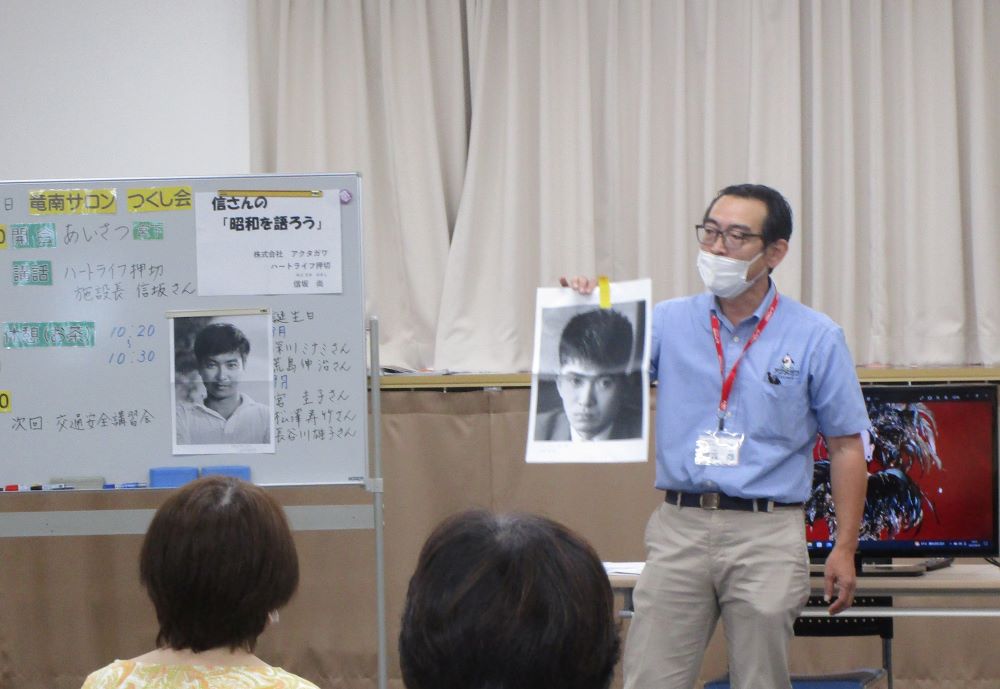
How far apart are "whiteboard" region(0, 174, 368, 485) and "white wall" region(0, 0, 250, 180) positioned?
92 centimetres

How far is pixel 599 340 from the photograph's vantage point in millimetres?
2580

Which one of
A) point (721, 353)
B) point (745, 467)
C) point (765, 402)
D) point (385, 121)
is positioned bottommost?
point (745, 467)

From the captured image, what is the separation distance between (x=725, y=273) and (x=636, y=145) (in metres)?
1.58

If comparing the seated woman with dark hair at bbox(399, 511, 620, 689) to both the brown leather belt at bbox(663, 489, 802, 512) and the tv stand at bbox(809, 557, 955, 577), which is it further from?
the tv stand at bbox(809, 557, 955, 577)

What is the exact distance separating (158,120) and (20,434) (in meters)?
1.45

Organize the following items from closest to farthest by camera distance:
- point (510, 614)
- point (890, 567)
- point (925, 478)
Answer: point (510, 614) < point (890, 567) < point (925, 478)

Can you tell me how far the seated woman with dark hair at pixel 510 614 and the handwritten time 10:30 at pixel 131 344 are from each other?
2.51 metres

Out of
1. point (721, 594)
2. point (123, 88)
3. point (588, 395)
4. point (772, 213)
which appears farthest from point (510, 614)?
point (123, 88)

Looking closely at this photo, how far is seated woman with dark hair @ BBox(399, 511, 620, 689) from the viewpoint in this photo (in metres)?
0.98

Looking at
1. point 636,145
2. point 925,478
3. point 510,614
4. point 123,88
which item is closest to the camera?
point 510,614

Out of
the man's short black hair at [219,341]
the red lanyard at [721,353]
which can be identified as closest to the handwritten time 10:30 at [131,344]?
the man's short black hair at [219,341]

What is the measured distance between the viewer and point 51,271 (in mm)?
3389

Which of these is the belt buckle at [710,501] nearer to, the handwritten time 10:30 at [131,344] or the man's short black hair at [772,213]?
the man's short black hair at [772,213]

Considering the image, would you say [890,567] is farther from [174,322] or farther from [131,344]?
[131,344]
